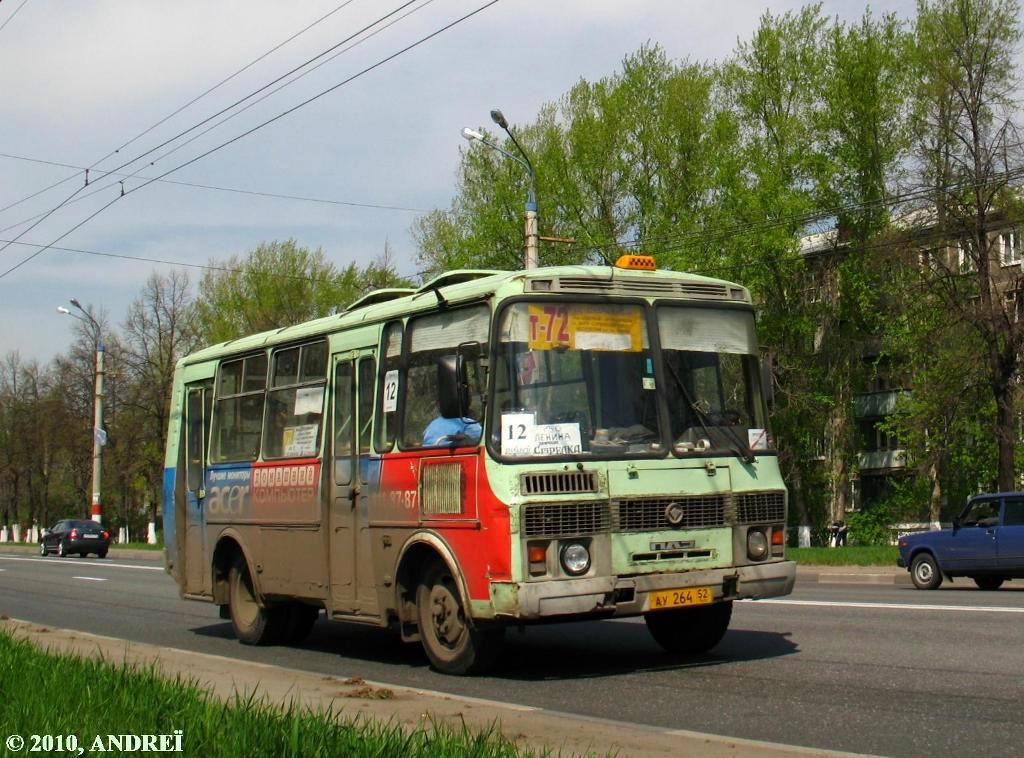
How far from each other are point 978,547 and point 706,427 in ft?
41.3

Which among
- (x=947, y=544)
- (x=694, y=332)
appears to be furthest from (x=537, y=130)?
(x=694, y=332)

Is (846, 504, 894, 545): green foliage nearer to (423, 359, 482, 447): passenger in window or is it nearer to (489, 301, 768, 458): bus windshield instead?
(489, 301, 768, 458): bus windshield

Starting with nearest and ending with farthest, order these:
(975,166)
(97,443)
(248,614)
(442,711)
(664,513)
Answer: (442,711), (664,513), (248,614), (975,166), (97,443)

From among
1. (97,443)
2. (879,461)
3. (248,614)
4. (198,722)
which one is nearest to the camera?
(198,722)

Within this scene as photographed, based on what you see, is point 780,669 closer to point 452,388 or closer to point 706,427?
point 706,427

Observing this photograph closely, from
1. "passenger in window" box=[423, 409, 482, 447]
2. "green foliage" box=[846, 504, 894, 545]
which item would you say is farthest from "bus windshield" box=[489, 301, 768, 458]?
"green foliage" box=[846, 504, 894, 545]

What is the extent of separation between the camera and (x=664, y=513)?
9.64m

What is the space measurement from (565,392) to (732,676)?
237 cm

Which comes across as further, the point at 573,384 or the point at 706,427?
the point at 706,427

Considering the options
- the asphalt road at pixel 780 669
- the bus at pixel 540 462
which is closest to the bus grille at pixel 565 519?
the bus at pixel 540 462

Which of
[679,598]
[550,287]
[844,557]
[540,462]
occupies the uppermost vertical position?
[550,287]

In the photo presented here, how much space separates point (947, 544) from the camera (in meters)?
21.3

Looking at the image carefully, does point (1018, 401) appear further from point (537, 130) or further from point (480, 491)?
point (480, 491)

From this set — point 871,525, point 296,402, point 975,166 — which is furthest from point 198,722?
point 871,525
